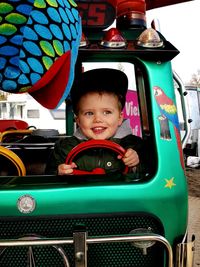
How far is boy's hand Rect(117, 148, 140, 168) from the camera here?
2.20 metres

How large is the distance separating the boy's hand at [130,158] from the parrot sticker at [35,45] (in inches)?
A: 18.4

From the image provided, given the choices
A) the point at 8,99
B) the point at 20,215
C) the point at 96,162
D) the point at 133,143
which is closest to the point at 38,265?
the point at 20,215

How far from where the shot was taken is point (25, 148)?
3.46 metres

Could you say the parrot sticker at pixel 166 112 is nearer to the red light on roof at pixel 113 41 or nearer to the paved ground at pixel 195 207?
the red light on roof at pixel 113 41

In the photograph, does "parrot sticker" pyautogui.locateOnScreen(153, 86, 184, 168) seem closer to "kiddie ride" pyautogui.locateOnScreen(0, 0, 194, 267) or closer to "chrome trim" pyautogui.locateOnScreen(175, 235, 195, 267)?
"kiddie ride" pyautogui.locateOnScreen(0, 0, 194, 267)

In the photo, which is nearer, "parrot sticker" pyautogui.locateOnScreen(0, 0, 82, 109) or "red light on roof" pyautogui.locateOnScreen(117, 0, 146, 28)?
"parrot sticker" pyautogui.locateOnScreen(0, 0, 82, 109)

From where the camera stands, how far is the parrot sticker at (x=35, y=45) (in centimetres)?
185

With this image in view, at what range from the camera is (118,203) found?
6.59 ft

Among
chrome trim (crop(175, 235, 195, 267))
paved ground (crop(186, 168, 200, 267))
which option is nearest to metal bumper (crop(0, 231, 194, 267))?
chrome trim (crop(175, 235, 195, 267))

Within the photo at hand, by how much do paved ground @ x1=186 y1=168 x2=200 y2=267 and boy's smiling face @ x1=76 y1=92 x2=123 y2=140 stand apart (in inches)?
105

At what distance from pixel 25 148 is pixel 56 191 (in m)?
1.53

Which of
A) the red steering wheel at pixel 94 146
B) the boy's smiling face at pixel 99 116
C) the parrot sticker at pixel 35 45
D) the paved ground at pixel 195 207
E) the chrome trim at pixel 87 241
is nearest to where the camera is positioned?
the chrome trim at pixel 87 241

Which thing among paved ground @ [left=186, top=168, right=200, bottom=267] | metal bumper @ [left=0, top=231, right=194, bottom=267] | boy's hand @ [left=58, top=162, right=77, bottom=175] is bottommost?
paved ground @ [left=186, top=168, right=200, bottom=267]

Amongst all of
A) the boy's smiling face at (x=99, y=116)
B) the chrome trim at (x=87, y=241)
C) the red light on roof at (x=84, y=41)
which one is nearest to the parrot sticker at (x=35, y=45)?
the red light on roof at (x=84, y=41)
